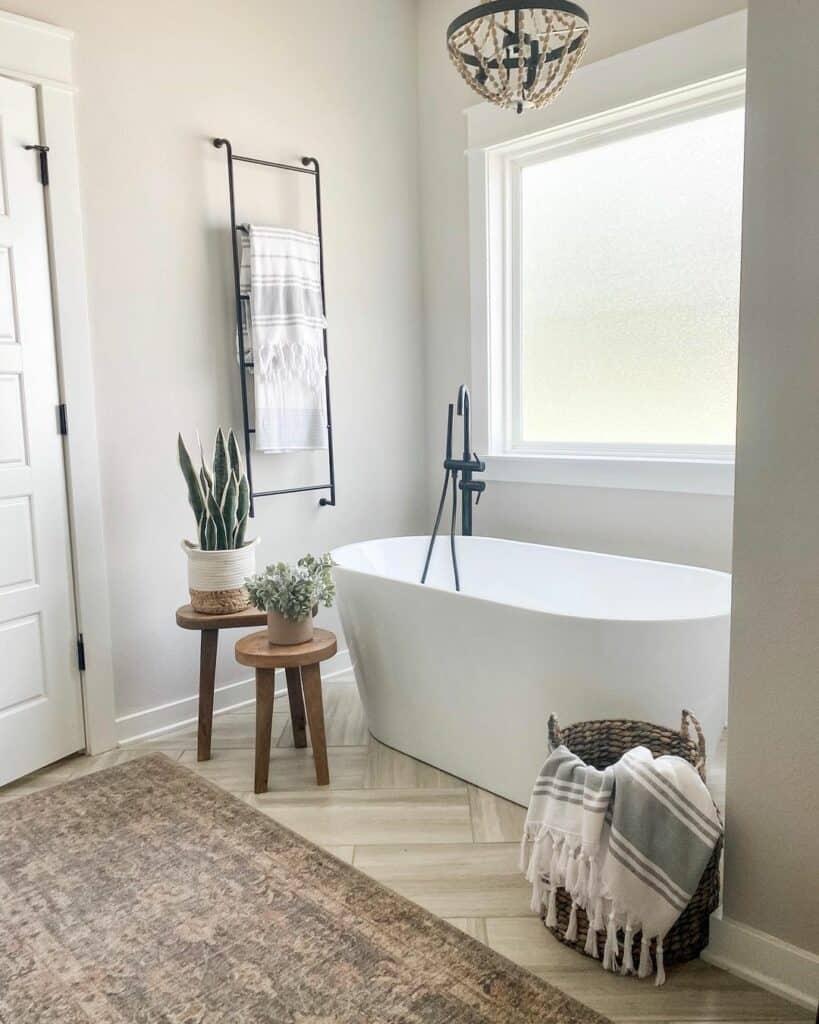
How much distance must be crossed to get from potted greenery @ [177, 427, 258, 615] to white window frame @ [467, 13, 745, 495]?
1.21 metres

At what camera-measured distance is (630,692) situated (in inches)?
81.0

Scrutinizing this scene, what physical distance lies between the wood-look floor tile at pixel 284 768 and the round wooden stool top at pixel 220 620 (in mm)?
444

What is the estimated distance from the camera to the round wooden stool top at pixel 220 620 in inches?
104

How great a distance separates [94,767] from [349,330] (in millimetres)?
1911

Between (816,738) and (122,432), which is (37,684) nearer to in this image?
(122,432)

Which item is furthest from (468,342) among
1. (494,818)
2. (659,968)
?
(659,968)

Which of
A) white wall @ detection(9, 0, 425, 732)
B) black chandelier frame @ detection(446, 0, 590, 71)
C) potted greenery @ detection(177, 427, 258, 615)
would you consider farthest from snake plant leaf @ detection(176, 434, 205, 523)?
black chandelier frame @ detection(446, 0, 590, 71)

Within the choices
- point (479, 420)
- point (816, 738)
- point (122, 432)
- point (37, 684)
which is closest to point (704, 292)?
point (479, 420)

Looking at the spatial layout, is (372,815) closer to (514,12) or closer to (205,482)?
(205,482)

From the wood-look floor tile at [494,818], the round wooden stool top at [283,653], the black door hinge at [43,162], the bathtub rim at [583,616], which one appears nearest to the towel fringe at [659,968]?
the wood-look floor tile at [494,818]

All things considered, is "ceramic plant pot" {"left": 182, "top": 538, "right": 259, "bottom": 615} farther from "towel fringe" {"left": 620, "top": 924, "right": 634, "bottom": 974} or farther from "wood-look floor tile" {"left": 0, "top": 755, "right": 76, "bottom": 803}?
"towel fringe" {"left": 620, "top": 924, "right": 634, "bottom": 974}

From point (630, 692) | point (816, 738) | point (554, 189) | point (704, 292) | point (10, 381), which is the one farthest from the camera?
point (554, 189)

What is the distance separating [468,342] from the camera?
3.55 metres

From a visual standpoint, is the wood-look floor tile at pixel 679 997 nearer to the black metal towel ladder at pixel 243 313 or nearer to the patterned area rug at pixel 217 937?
the patterned area rug at pixel 217 937
